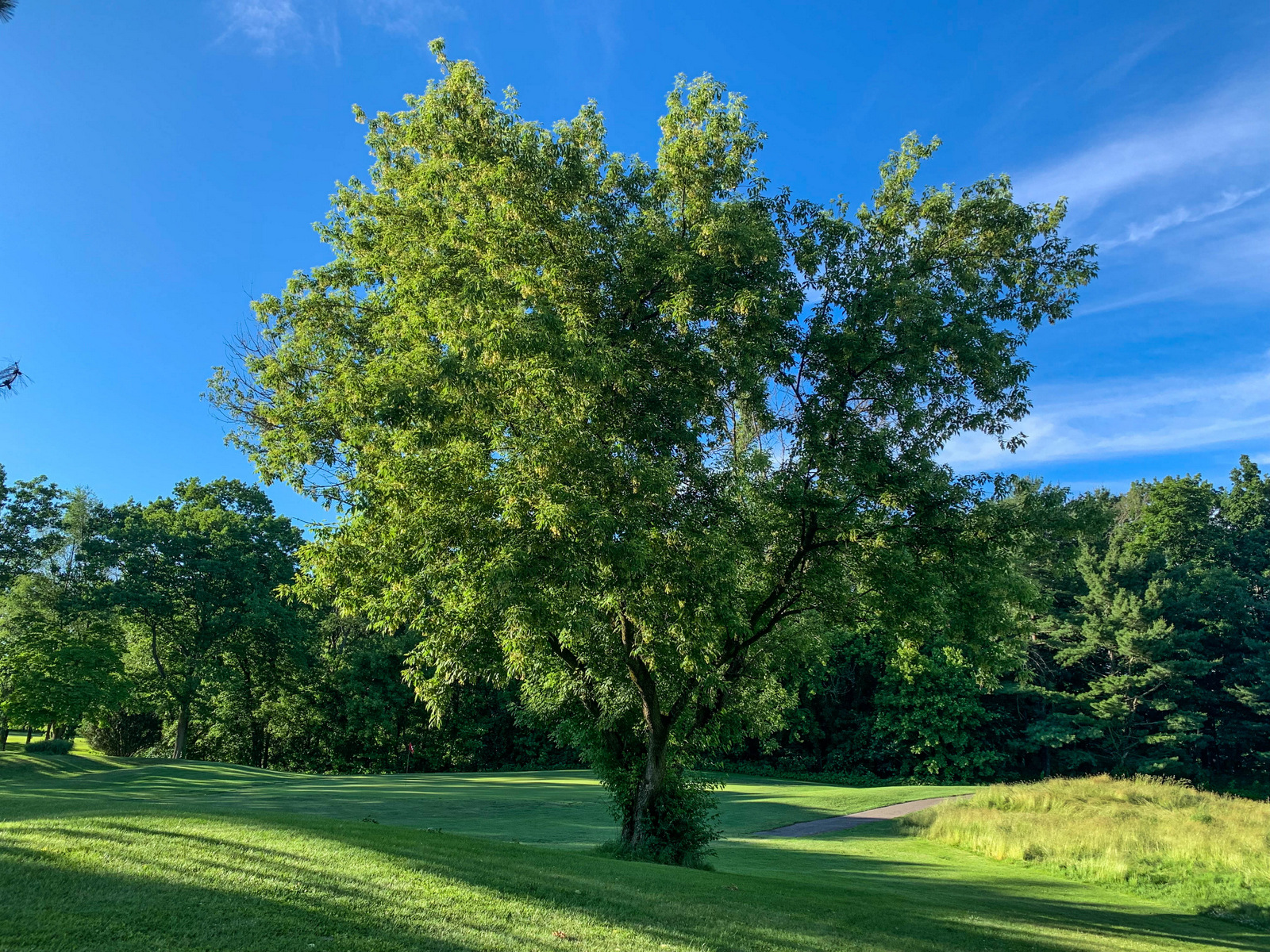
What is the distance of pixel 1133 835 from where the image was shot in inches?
860

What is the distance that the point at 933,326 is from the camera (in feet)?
40.0

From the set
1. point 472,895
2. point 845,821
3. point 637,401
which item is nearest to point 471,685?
point 845,821

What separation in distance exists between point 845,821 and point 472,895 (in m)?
24.4

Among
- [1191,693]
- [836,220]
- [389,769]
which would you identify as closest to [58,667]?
[389,769]

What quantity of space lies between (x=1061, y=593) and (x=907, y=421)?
5042cm

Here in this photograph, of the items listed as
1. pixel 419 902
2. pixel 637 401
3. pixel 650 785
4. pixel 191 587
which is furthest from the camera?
pixel 191 587

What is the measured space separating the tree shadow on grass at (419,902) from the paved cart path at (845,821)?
1253 cm

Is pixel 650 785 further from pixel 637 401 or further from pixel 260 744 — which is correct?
pixel 260 744

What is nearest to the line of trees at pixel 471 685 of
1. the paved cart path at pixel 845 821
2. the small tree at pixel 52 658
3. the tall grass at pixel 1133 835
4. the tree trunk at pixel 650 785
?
the small tree at pixel 52 658

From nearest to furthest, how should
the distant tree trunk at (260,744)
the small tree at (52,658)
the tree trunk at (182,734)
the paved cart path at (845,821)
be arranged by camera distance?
the paved cart path at (845,821) → the small tree at (52,658) → the tree trunk at (182,734) → the distant tree trunk at (260,744)

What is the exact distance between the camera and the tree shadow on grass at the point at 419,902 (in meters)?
6.28

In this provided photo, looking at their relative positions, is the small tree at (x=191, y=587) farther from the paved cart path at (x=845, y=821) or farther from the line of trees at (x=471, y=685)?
the paved cart path at (x=845, y=821)

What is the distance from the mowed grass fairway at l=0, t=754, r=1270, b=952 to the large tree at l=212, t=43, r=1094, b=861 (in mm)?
3198

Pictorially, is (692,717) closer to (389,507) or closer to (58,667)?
(389,507)
